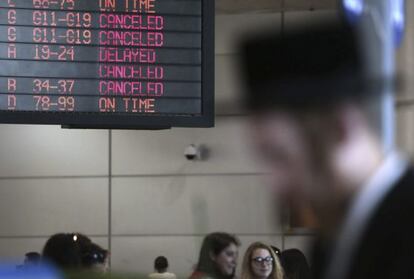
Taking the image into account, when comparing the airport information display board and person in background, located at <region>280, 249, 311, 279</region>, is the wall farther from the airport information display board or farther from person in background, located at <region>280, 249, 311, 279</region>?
the airport information display board

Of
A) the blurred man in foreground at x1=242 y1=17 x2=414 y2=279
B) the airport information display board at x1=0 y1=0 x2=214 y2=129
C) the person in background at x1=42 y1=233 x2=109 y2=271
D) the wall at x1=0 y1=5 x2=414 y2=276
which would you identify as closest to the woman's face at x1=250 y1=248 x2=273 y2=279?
the airport information display board at x1=0 y1=0 x2=214 y2=129

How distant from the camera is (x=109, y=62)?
24.9 feet

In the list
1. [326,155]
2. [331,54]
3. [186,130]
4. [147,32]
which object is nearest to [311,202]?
[326,155]

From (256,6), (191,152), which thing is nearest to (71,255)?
(191,152)

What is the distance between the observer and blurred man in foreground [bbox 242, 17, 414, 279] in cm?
168

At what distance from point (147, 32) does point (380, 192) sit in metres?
6.06

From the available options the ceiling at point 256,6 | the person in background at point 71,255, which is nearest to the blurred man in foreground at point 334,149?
the person in background at point 71,255

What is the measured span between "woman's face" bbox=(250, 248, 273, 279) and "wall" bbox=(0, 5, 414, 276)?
5.30m

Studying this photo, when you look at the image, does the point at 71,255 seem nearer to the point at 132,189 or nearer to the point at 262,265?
the point at 262,265

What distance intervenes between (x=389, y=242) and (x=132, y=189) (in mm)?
11250

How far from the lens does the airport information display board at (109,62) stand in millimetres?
A: 7547

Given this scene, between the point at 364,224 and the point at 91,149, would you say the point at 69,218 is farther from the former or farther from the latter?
the point at 364,224

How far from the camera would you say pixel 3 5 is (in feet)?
25.0

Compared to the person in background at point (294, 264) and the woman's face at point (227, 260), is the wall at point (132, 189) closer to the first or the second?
the person in background at point (294, 264)
